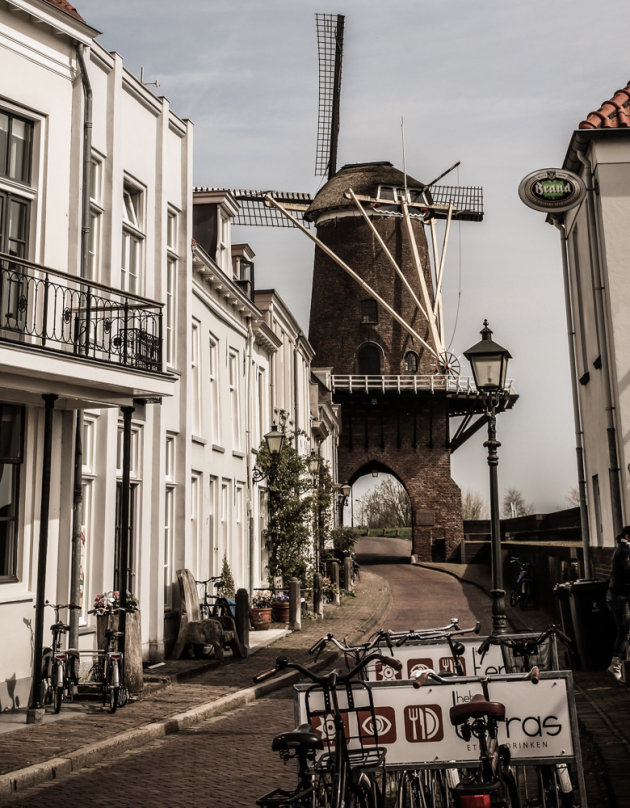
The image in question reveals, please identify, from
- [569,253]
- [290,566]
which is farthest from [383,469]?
[569,253]

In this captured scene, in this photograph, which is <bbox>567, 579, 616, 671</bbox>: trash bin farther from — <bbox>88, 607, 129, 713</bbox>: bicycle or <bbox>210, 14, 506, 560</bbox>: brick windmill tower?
<bbox>210, 14, 506, 560</bbox>: brick windmill tower

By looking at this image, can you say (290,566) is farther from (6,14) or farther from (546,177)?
(6,14)

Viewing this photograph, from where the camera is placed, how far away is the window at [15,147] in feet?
38.0

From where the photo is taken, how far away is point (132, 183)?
14742mm

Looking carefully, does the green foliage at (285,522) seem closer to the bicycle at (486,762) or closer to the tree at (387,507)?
the bicycle at (486,762)

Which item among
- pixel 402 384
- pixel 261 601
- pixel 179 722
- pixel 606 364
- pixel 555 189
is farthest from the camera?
pixel 402 384

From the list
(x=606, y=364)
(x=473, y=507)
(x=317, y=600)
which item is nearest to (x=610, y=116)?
(x=606, y=364)

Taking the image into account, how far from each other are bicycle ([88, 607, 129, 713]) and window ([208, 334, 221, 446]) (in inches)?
367

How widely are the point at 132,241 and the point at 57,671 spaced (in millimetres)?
6920

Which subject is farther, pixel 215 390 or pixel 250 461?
pixel 250 461

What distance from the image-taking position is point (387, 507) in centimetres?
12588

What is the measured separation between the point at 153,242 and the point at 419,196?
41002 millimetres

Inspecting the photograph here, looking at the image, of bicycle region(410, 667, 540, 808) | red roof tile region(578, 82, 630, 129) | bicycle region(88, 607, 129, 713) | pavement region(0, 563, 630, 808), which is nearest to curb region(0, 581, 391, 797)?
pavement region(0, 563, 630, 808)

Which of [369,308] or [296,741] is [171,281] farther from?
[369,308]
